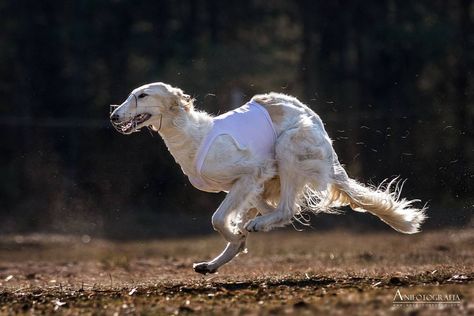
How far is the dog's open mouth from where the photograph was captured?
284 inches

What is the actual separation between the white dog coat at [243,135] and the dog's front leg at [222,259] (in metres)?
0.50

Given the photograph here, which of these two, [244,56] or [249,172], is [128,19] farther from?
[249,172]

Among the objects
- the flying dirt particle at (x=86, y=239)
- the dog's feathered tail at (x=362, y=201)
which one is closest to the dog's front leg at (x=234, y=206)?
the dog's feathered tail at (x=362, y=201)

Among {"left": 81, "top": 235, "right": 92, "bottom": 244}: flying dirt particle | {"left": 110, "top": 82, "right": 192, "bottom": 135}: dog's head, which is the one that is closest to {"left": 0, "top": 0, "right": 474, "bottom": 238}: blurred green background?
{"left": 81, "top": 235, "right": 92, "bottom": 244}: flying dirt particle

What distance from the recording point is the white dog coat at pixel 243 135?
7.36 m

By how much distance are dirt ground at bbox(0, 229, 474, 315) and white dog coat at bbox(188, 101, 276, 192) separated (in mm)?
867

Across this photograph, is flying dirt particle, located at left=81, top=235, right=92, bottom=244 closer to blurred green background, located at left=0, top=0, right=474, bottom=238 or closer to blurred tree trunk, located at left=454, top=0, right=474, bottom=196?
blurred green background, located at left=0, top=0, right=474, bottom=238

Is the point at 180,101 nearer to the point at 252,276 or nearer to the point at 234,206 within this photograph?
the point at 234,206

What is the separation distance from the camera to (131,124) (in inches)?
285

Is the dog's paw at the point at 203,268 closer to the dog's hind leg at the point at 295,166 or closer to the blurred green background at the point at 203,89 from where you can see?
the dog's hind leg at the point at 295,166

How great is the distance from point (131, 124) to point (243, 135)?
958 millimetres

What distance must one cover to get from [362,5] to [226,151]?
49.3 feet

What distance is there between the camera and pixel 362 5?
21531mm

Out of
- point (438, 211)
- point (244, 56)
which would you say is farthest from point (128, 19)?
point (438, 211)
